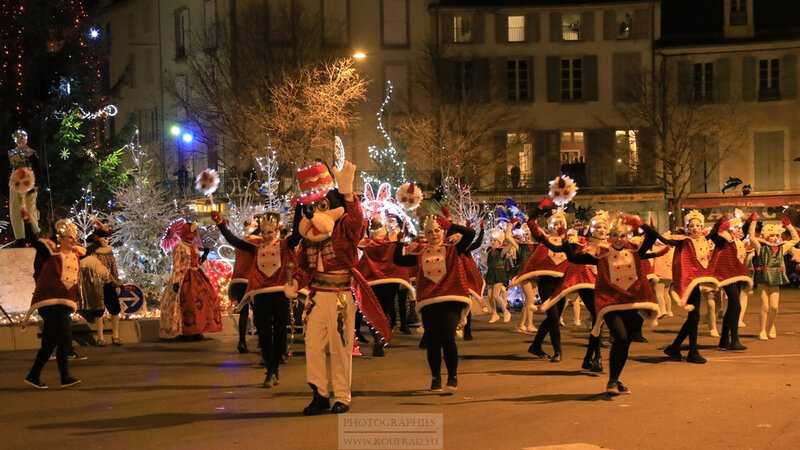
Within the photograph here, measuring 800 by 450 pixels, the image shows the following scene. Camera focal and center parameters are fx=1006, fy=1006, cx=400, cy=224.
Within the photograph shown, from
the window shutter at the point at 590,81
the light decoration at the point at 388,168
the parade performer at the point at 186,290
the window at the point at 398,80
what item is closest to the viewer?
the parade performer at the point at 186,290

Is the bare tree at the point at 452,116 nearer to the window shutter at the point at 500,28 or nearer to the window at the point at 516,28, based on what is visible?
the window shutter at the point at 500,28

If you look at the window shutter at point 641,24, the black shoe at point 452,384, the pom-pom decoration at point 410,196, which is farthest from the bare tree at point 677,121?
the black shoe at point 452,384

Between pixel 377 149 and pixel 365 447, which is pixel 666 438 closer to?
pixel 365 447

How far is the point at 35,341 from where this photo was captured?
16531 millimetres

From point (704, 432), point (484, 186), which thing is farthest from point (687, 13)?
point (704, 432)

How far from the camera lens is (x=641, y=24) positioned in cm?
4472

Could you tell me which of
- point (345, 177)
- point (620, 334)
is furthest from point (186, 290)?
point (620, 334)

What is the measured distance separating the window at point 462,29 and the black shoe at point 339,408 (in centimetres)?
3585

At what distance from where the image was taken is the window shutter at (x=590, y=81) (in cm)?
4456

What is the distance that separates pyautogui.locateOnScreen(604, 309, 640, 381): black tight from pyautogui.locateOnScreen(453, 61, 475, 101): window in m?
31.7

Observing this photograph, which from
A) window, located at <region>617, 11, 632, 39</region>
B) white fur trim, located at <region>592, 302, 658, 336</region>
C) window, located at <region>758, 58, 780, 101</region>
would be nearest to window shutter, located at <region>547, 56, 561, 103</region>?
window, located at <region>617, 11, 632, 39</region>

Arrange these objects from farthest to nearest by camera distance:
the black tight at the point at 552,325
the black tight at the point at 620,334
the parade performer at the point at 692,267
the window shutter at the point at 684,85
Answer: the window shutter at the point at 684,85
the parade performer at the point at 692,267
the black tight at the point at 552,325
the black tight at the point at 620,334

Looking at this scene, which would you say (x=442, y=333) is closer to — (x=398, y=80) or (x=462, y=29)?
(x=398, y=80)

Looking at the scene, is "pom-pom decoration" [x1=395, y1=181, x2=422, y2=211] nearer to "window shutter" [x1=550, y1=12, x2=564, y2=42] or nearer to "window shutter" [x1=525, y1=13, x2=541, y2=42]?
"window shutter" [x1=525, y1=13, x2=541, y2=42]
